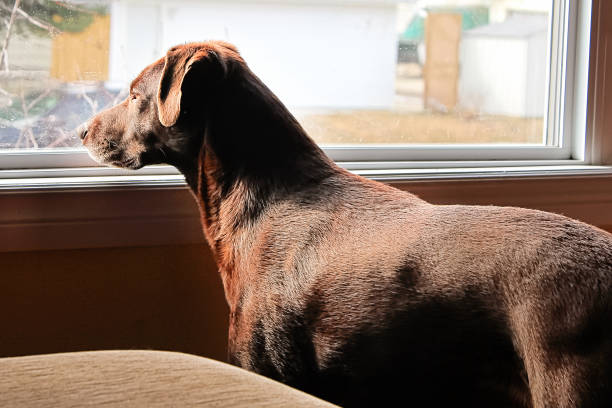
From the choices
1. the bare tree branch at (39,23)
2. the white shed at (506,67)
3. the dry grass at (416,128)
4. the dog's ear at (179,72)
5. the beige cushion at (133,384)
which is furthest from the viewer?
the white shed at (506,67)

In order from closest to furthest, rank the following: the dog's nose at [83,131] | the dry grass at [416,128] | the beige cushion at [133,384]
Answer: the beige cushion at [133,384] < the dog's nose at [83,131] < the dry grass at [416,128]

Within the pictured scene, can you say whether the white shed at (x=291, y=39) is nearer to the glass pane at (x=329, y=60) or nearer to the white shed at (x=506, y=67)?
the glass pane at (x=329, y=60)

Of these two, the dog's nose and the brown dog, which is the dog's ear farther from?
the dog's nose

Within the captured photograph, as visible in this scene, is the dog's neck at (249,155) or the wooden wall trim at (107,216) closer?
the dog's neck at (249,155)

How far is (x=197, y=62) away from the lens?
1210 millimetres

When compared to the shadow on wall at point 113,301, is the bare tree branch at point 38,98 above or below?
above

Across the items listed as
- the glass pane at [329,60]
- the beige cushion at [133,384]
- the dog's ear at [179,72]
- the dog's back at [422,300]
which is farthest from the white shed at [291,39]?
the beige cushion at [133,384]

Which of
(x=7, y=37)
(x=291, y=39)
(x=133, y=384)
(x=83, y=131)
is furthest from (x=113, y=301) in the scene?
(x=133, y=384)

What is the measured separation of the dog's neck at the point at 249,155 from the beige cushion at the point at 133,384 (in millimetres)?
662

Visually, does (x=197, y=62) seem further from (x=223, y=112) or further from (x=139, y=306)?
(x=139, y=306)

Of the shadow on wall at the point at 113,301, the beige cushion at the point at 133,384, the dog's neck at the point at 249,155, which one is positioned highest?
the dog's neck at the point at 249,155

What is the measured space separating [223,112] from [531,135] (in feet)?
3.19

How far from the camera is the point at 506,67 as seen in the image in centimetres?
187

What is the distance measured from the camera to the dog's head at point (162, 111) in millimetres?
1223
